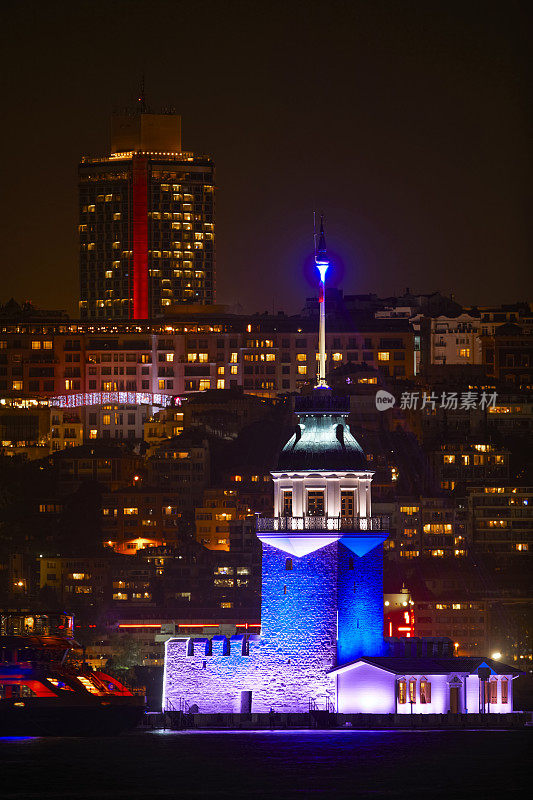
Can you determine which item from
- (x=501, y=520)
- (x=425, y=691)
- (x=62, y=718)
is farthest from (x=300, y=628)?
(x=501, y=520)

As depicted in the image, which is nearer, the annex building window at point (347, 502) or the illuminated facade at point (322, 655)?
the illuminated facade at point (322, 655)

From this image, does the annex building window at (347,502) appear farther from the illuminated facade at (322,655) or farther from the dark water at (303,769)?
the dark water at (303,769)

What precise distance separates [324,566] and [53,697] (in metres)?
15.3

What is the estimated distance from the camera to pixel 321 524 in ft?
267

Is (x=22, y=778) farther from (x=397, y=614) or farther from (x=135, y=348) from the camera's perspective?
(x=135, y=348)

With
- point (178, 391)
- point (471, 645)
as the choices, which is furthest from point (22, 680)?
point (178, 391)

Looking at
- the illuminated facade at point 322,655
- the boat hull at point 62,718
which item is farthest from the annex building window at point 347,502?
the boat hull at point 62,718

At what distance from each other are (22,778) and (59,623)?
144 feet

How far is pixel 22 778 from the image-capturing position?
261 feet

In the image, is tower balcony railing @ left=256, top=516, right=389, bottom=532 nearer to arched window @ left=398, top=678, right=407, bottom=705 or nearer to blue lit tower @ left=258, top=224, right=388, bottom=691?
blue lit tower @ left=258, top=224, right=388, bottom=691

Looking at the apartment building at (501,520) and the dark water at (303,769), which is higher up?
the apartment building at (501,520)

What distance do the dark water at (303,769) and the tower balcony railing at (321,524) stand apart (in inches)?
283

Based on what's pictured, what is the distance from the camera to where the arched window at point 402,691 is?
3145 inches

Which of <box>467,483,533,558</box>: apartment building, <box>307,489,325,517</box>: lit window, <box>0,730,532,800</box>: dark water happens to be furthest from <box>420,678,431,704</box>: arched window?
<box>467,483,533,558</box>: apartment building
